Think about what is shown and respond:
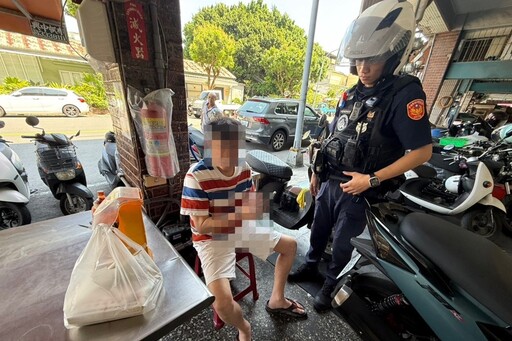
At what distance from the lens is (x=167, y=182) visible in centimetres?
181

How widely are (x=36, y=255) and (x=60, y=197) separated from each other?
5.90ft

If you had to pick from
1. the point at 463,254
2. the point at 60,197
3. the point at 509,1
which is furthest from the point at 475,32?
the point at 60,197

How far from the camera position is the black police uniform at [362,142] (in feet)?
3.77

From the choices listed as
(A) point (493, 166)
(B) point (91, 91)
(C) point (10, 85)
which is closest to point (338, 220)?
(A) point (493, 166)

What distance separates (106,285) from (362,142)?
141cm

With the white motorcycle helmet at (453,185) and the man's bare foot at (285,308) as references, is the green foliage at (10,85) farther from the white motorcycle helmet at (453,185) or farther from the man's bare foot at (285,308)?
the white motorcycle helmet at (453,185)

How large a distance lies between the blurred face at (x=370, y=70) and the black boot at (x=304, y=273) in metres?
1.47

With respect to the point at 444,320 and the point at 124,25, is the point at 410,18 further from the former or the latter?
the point at 124,25

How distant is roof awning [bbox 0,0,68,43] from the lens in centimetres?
164

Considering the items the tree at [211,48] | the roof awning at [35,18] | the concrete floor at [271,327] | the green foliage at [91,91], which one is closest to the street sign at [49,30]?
the roof awning at [35,18]

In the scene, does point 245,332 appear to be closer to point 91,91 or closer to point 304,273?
point 304,273

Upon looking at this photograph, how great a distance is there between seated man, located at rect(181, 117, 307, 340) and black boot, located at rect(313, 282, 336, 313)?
0.60m

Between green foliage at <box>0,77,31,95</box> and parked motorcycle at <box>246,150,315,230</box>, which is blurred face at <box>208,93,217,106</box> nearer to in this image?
parked motorcycle at <box>246,150,315,230</box>

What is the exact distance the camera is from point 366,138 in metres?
1.30
